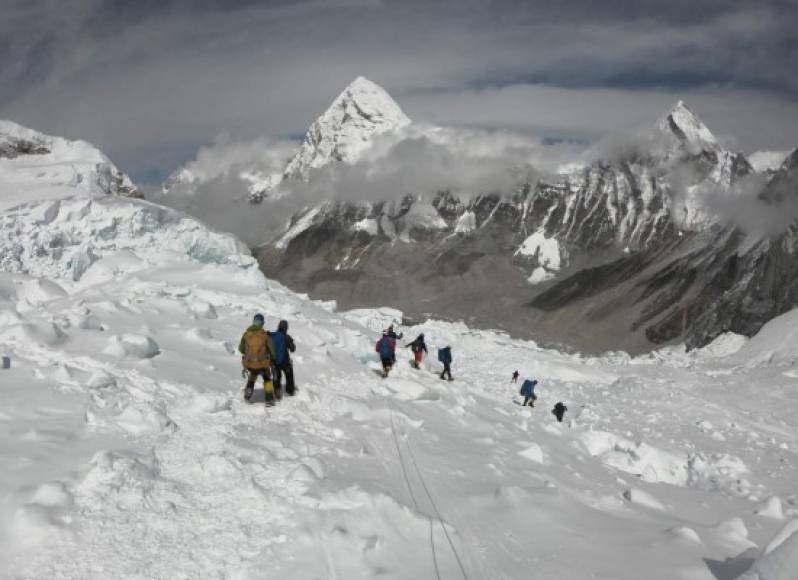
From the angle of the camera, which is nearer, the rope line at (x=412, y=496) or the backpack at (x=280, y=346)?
the rope line at (x=412, y=496)

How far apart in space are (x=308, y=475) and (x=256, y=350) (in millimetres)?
4237

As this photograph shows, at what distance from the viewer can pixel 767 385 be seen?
38.6 meters

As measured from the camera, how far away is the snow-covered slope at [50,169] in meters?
37.4

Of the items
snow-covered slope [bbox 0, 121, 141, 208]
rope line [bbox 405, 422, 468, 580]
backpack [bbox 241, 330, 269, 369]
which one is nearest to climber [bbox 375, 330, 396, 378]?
backpack [bbox 241, 330, 269, 369]

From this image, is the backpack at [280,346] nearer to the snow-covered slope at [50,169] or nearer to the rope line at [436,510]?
the rope line at [436,510]

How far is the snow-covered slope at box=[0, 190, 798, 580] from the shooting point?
6172 millimetres

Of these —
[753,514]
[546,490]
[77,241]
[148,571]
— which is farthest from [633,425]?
[77,241]

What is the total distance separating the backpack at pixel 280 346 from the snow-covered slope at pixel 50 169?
27.3 metres

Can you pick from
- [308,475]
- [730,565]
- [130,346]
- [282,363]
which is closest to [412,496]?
[308,475]

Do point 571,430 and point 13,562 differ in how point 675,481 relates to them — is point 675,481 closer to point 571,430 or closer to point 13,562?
point 571,430

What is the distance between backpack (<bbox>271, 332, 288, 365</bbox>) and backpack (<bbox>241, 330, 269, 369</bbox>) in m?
0.61

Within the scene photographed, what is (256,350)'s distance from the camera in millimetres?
11688

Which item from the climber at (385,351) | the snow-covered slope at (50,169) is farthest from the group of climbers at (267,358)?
the snow-covered slope at (50,169)

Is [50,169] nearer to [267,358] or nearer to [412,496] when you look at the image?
[267,358]
